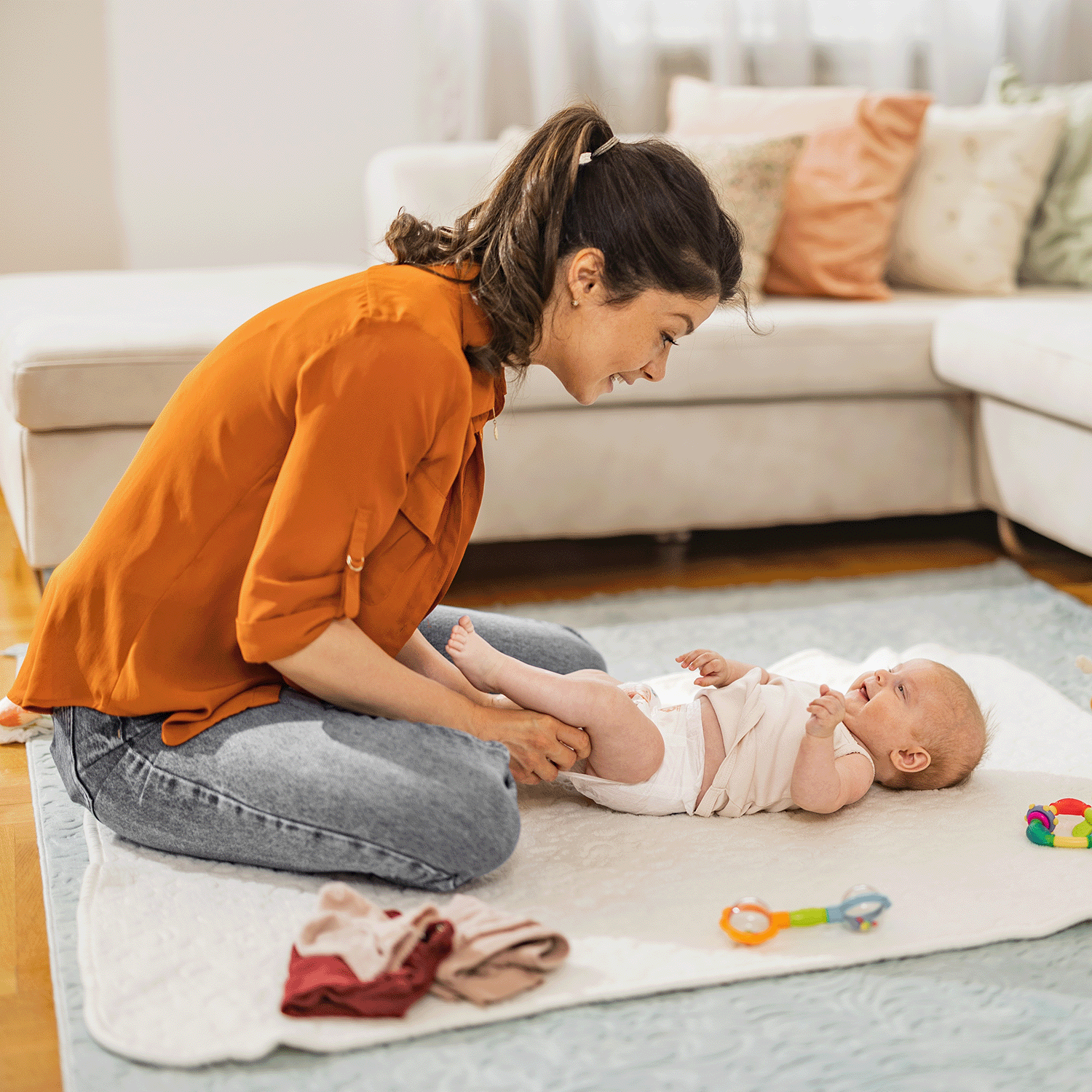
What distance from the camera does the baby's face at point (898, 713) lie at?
4.71 feet

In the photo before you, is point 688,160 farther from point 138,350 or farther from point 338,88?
point 338,88

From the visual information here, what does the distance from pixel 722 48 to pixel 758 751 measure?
8.39ft

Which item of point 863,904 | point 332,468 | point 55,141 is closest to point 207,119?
point 55,141

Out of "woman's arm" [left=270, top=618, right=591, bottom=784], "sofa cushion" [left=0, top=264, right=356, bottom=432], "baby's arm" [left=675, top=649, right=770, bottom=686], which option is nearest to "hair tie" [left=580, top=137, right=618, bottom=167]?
"woman's arm" [left=270, top=618, right=591, bottom=784]

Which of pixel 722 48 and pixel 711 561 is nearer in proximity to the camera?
pixel 711 561

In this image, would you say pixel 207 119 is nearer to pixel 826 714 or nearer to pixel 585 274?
pixel 585 274

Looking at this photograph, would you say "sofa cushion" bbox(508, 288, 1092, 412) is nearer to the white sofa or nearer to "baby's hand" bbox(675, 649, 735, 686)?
the white sofa

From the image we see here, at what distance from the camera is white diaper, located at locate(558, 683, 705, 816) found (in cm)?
140

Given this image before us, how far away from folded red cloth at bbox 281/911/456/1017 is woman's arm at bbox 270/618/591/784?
0.86 feet

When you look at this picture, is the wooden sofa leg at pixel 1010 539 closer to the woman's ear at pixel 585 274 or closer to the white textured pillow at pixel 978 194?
the white textured pillow at pixel 978 194

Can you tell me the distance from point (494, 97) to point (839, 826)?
2.54 meters

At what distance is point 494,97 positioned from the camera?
336 cm

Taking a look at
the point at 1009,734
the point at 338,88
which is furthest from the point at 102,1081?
the point at 338,88

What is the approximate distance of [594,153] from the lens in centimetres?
120
